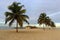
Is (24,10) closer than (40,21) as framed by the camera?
Yes

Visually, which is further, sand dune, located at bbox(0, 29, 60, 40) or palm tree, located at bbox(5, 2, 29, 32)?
palm tree, located at bbox(5, 2, 29, 32)

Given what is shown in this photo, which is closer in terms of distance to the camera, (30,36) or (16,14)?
(30,36)

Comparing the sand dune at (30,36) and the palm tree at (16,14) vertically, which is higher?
the palm tree at (16,14)

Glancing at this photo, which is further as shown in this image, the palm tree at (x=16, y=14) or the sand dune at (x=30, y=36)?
the palm tree at (x=16, y=14)

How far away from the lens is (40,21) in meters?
54.0

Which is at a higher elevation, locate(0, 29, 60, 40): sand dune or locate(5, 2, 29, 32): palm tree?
locate(5, 2, 29, 32): palm tree

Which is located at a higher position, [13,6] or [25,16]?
[13,6]

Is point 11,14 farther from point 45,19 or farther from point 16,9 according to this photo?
point 45,19

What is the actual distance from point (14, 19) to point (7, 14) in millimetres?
1722

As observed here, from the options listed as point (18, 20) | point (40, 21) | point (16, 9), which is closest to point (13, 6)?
point (16, 9)

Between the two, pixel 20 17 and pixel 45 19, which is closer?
pixel 20 17

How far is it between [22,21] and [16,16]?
178 centimetres

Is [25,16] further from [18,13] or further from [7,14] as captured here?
[7,14]

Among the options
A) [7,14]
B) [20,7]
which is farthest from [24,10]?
[7,14]
